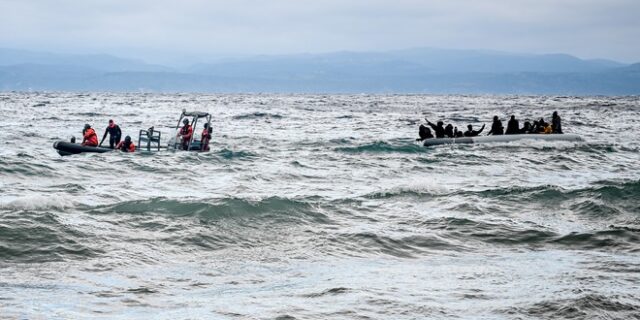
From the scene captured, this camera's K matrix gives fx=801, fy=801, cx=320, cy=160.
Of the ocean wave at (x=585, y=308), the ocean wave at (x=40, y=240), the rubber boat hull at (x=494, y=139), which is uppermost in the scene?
the rubber boat hull at (x=494, y=139)

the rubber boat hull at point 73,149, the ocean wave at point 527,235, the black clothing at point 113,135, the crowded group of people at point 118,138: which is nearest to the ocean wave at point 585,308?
the ocean wave at point 527,235

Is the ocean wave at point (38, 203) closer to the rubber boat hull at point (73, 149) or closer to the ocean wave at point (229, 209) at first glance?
the ocean wave at point (229, 209)

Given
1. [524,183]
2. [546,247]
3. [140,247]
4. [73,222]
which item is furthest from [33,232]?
[524,183]

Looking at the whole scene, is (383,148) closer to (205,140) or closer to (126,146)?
(205,140)

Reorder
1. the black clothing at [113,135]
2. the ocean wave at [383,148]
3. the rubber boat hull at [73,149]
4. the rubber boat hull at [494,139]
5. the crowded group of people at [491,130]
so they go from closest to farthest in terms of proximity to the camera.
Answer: the rubber boat hull at [73,149] → the black clothing at [113,135] → the ocean wave at [383,148] → the rubber boat hull at [494,139] → the crowded group of people at [491,130]

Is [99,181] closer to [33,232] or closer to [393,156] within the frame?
[33,232]

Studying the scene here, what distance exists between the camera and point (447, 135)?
1277 inches

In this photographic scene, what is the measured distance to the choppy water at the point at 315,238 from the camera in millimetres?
8891

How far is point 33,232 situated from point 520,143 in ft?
74.3

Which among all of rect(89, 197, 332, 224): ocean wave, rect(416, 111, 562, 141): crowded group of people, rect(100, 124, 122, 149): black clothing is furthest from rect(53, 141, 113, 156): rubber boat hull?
rect(416, 111, 562, 141): crowded group of people

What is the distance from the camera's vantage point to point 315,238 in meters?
13.6

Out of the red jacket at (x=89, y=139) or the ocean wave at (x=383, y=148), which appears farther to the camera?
the ocean wave at (x=383, y=148)

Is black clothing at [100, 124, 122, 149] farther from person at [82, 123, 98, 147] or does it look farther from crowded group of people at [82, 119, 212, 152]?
person at [82, 123, 98, 147]

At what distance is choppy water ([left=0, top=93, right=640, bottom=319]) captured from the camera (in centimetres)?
889
